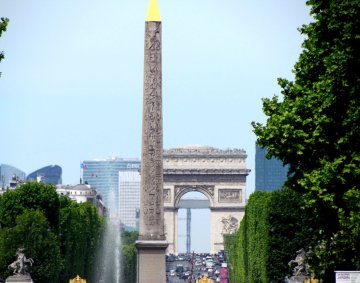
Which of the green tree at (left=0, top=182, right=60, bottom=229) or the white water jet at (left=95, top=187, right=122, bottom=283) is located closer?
the green tree at (left=0, top=182, right=60, bottom=229)

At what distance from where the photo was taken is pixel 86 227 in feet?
361

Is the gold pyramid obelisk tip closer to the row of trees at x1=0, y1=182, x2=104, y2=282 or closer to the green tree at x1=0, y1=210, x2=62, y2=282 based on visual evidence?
the row of trees at x1=0, y1=182, x2=104, y2=282

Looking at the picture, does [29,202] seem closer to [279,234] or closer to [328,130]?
[279,234]

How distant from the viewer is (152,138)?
72062 millimetres

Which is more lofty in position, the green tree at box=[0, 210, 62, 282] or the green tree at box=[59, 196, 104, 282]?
the green tree at box=[59, 196, 104, 282]

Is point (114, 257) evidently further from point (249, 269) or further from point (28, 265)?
point (28, 265)

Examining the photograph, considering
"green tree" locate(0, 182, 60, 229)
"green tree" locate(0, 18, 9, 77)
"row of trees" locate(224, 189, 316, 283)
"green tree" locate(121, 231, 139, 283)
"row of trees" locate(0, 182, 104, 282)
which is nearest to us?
"green tree" locate(0, 18, 9, 77)

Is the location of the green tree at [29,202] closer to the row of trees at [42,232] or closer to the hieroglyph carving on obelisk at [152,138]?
the row of trees at [42,232]

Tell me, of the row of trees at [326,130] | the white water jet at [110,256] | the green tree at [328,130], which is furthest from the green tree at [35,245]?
the green tree at [328,130]

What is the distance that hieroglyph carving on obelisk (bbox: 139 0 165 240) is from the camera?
7188 centimetres

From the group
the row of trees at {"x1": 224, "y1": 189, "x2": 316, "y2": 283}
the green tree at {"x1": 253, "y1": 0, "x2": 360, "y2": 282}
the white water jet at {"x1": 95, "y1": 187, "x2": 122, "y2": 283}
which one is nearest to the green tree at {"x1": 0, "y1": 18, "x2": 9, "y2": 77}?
the green tree at {"x1": 253, "y1": 0, "x2": 360, "y2": 282}

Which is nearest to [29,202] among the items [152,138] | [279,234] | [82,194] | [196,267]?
[279,234]

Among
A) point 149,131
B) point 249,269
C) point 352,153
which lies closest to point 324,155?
point 352,153

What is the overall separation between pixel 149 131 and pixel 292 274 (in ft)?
49.1
